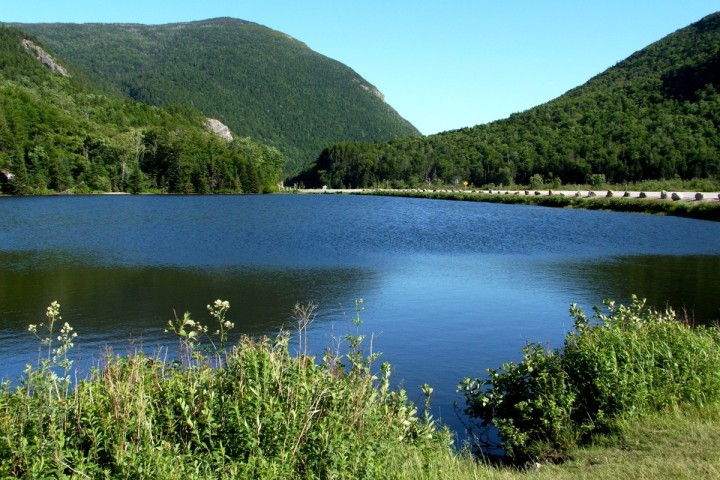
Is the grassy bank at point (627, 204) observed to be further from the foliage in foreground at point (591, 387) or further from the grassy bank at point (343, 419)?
the grassy bank at point (343, 419)

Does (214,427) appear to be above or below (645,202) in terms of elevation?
above

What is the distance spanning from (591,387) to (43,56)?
19369cm

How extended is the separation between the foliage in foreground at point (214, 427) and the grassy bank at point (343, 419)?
2 centimetres

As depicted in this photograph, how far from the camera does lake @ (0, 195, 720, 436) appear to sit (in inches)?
488

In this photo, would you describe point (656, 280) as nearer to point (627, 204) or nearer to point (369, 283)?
point (369, 283)

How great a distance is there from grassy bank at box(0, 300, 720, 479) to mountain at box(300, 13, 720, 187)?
86.8m

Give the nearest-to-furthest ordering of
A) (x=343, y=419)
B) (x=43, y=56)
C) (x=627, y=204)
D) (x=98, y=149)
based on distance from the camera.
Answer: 1. (x=343, y=419)
2. (x=627, y=204)
3. (x=98, y=149)
4. (x=43, y=56)

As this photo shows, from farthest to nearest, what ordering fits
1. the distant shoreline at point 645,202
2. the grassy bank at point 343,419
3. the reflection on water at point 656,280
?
the distant shoreline at point 645,202 < the reflection on water at point 656,280 < the grassy bank at point 343,419

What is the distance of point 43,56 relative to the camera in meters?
172

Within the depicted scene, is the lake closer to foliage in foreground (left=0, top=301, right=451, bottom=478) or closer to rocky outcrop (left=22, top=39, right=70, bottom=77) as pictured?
foliage in foreground (left=0, top=301, right=451, bottom=478)

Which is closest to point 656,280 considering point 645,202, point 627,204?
point 645,202

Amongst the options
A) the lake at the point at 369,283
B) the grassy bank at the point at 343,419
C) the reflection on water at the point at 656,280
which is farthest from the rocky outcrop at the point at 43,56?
the grassy bank at the point at 343,419

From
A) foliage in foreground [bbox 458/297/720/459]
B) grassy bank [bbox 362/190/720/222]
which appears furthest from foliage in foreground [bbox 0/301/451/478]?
grassy bank [bbox 362/190/720/222]

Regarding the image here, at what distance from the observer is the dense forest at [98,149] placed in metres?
93.1
